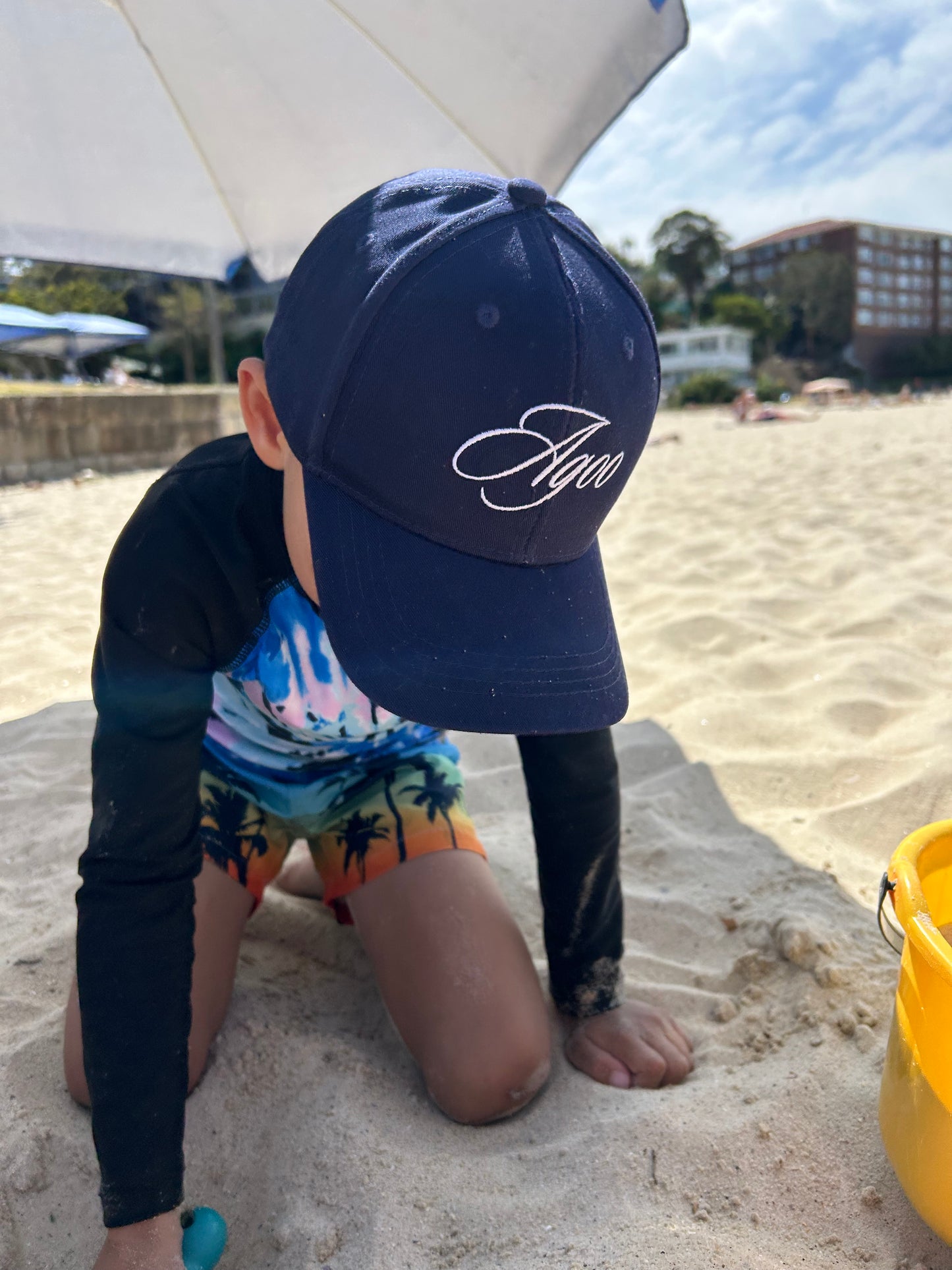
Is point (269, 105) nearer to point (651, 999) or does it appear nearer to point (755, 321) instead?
point (651, 999)

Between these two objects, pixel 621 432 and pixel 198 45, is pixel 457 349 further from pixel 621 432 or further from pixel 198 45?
pixel 198 45

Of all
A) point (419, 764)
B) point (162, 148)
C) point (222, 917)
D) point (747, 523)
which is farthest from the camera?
point (747, 523)

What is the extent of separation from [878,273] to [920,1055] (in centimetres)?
5820

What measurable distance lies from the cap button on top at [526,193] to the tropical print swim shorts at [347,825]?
37.0 inches

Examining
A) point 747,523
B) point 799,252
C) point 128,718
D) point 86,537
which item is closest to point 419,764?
point 128,718

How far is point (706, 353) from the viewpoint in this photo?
4153cm

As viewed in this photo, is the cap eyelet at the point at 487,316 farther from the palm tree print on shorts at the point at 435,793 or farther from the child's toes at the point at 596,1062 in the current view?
the child's toes at the point at 596,1062

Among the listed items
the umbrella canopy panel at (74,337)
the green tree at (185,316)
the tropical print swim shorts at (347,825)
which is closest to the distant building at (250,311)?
the green tree at (185,316)

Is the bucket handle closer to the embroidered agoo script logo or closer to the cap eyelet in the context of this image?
the embroidered agoo script logo

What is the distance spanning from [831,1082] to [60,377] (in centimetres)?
2355

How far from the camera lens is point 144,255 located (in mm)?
2152

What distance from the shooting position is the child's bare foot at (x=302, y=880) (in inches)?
71.3

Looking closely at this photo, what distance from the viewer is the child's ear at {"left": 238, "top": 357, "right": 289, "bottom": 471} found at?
1071 millimetres

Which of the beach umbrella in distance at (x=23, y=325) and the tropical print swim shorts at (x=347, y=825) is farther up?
the beach umbrella in distance at (x=23, y=325)
